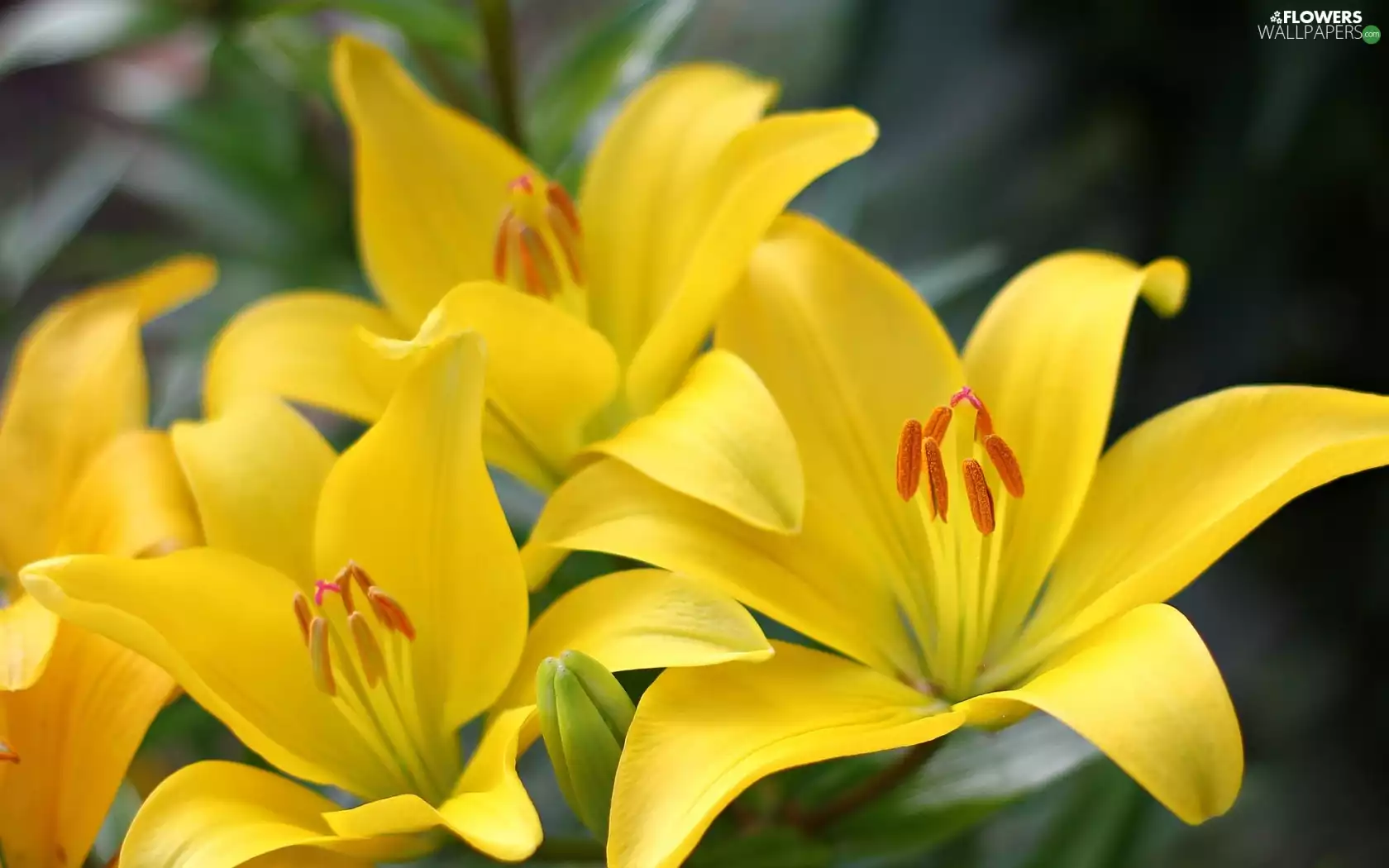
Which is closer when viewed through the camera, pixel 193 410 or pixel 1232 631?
pixel 193 410

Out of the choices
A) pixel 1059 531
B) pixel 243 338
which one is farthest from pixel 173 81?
pixel 1059 531

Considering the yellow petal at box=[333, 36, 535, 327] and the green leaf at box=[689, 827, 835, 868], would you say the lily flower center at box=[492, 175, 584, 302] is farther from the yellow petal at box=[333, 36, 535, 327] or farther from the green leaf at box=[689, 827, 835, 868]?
the green leaf at box=[689, 827, 835, 868]

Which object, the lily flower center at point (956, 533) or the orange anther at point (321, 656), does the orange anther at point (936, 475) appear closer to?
the lily flower center at point (956, 533)

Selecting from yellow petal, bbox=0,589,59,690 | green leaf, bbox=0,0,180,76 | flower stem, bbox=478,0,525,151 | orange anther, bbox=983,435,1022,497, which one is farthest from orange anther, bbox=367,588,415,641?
green leaf, bbox=0,0,180,76

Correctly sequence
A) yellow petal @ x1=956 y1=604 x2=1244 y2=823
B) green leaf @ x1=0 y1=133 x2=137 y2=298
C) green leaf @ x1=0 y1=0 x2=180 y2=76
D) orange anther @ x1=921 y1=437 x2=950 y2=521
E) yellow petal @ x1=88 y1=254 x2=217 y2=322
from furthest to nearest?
1. green leaf @ x1=0 y1=133 x2=137 y2=298
2. green leaf @ x1=0 y1=0 x2=180 y2=76
3. yellow petal @ x1=88 y1=254 x2=217 y2=322
4. orange anther @ x1=921 y1=437 x2=950 y2=521
5. yellow petal @ x1=956 y1=604 x2=1244 y2=823

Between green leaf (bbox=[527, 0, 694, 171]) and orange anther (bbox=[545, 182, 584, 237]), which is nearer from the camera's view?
orange anther (bbox=[545, 182, 584, 237])

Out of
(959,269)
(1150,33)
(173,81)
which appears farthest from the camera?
(173,81)

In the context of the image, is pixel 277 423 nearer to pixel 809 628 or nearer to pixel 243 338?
pixel 243 338
